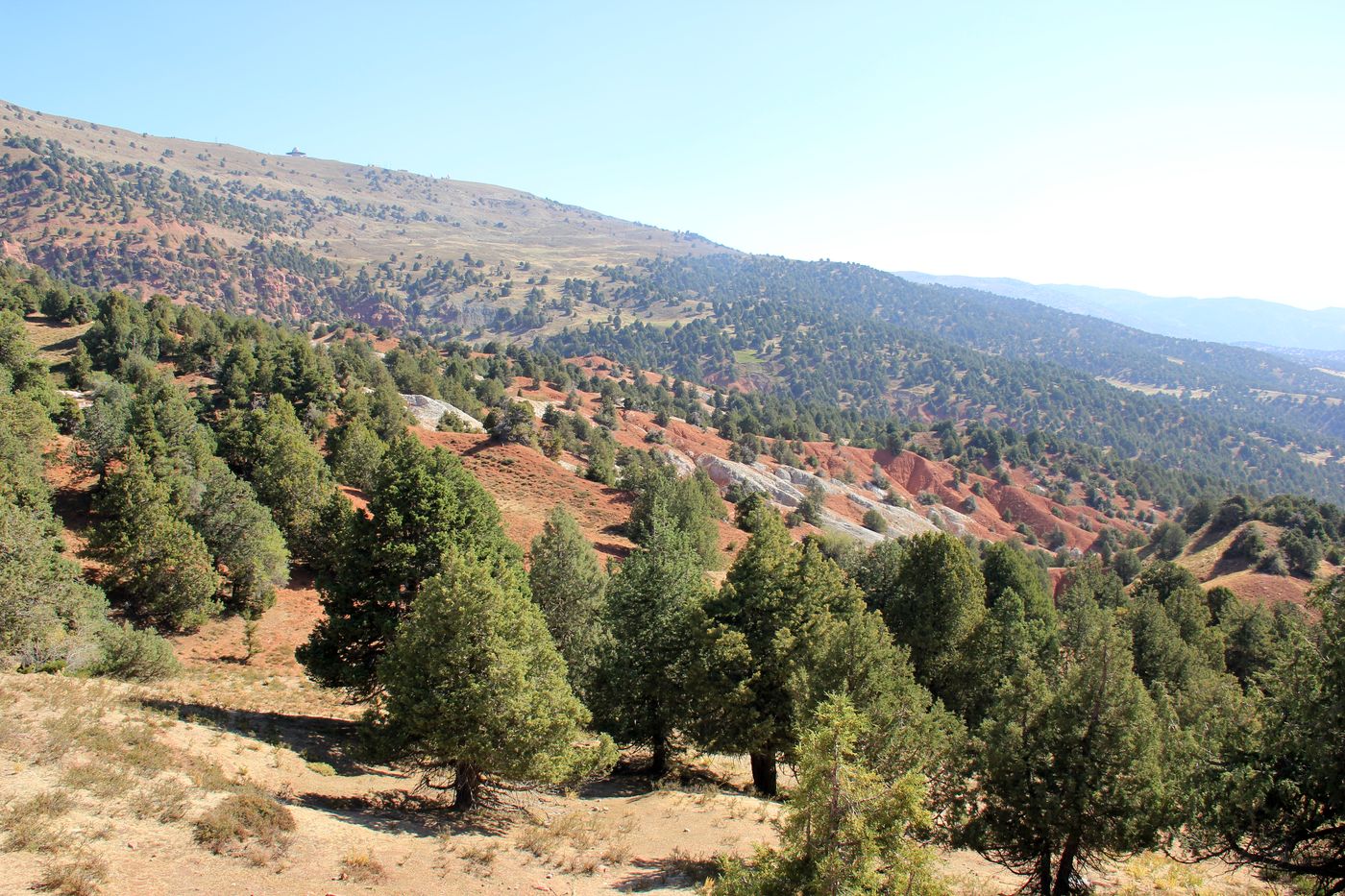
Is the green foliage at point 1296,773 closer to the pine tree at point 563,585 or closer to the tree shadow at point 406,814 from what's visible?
the tree shadow at point 406,814

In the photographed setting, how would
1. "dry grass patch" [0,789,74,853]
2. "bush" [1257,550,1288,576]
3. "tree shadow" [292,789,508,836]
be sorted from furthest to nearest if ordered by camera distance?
"bush" [1257,550,1288,576], "tree shadow" [292,789,508,836], "dry grass patch" [0,789,74,853]

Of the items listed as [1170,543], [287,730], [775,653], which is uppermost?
[775,653]

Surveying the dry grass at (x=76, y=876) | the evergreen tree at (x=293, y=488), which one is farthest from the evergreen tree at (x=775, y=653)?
the evergreen tree at (x=293, y=488)

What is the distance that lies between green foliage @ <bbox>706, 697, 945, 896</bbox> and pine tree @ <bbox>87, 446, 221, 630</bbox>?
30.1m

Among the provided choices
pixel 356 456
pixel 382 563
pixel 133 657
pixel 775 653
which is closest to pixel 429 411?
pixel 356 456

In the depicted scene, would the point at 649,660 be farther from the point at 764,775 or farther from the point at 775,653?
the point at 764,775

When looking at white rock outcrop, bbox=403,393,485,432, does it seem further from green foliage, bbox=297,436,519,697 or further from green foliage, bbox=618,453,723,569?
green foliage, bbox=297,436,519,697

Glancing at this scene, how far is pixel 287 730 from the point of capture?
70.7ft

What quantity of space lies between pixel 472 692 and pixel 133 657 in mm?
14852

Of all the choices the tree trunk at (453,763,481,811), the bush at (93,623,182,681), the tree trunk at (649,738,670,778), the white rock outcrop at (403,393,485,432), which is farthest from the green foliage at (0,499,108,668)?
the white rock outcrop at (403,393,485,432)

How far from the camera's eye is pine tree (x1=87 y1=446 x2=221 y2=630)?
3078cm

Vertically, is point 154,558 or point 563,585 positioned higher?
point 563,585

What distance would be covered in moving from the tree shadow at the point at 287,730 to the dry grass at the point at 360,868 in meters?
5.20

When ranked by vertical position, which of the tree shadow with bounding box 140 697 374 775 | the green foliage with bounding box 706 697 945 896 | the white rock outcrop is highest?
the green foliage with bounding box 706 697 945 896
